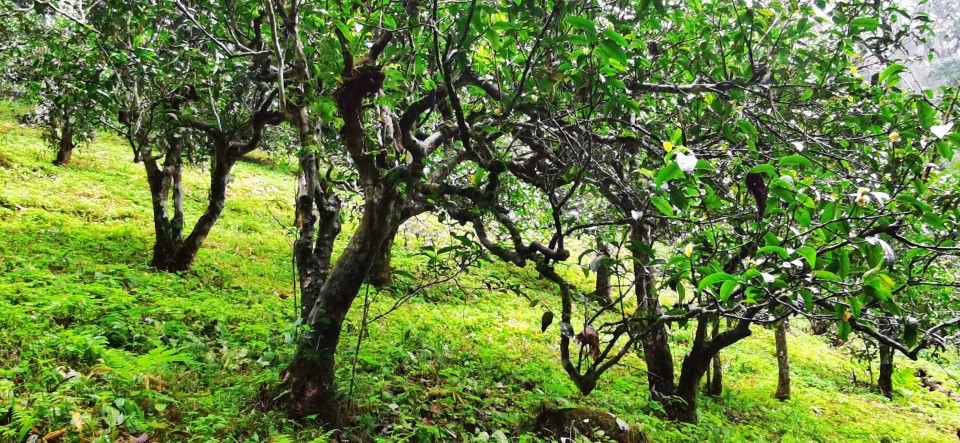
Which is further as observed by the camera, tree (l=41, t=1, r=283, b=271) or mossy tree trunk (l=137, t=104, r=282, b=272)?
mossy tree trunk (l=137, t=104, r=282, b=272)

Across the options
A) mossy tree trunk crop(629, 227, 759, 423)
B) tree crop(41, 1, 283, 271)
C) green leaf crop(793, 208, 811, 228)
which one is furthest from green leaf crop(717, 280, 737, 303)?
tree crop(41, 1, 283, 271)

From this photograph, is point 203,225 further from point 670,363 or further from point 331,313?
point 670,363

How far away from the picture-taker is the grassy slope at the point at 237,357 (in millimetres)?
3365

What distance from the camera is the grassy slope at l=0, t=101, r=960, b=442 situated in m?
3.37

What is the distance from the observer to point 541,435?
13.5 feet

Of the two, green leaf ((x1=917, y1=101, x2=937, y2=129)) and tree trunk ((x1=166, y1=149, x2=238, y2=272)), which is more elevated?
green leaf ((x1=917, y1=101, x2=937, y2=129))

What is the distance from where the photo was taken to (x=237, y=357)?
4.41 meters

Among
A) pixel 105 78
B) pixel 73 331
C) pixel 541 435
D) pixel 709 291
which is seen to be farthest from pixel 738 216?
pixel 105 78

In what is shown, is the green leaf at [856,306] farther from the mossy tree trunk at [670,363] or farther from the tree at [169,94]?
the tree at [169,94]

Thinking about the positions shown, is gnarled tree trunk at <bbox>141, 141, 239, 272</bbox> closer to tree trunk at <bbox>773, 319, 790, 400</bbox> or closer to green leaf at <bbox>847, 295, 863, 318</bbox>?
green leaf at <bbox>847, 295, 863, 318</bbox>

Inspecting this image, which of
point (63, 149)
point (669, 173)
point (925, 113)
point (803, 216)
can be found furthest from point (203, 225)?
point (63, 149)

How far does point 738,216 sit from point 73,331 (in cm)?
494

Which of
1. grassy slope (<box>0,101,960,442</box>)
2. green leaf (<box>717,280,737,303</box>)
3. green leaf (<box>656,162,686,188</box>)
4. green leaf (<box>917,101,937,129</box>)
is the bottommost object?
grassy slope (<box>0,101,960,442</box>)

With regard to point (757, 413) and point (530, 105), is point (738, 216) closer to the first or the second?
point (530, 105)
